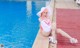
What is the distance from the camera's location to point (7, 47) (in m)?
4.93

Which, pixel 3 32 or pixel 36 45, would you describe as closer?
pixel 36 45

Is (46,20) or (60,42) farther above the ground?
(46,20)


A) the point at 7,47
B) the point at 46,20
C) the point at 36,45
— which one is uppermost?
the point at 46,20

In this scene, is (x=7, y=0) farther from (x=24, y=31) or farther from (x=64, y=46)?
(x=64, y=46)

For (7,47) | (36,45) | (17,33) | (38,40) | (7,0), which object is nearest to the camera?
(36,45)

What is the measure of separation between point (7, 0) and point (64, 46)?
424 inches

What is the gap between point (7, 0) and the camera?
1399cm

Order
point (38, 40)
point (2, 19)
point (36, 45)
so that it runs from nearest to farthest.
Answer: point (36, 45) < point (38, 40) < point (2, 19)

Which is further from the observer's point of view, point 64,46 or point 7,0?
point 7,0

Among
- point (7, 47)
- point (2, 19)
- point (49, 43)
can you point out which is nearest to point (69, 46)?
point (49, 43)

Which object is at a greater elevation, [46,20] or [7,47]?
[46,20]

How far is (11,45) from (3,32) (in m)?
1.30

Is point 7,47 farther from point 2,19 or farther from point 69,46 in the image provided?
point 2,19

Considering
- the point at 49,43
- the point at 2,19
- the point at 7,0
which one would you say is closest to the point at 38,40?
the point at 49,43
